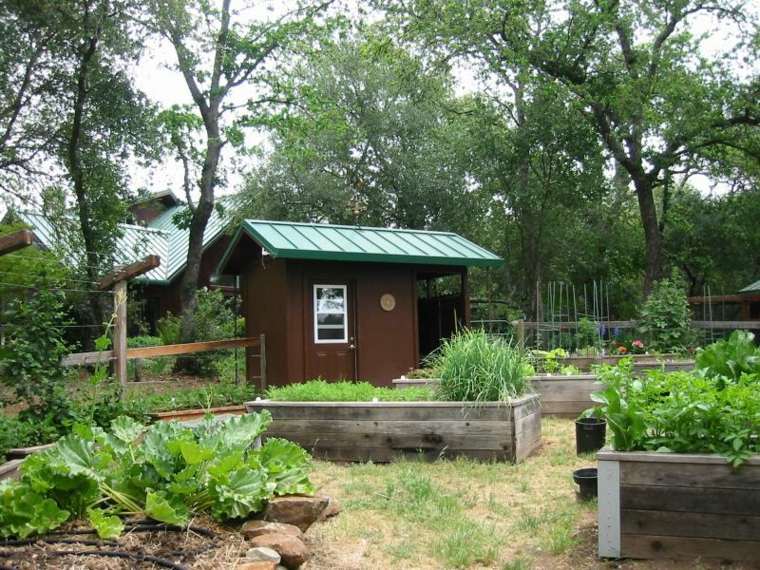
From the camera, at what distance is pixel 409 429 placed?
19.7 feet

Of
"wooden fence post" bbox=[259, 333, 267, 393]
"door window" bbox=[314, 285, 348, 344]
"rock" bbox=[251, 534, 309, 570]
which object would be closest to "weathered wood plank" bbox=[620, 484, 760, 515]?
"rock" bbox=[251, 534, 309, 570]

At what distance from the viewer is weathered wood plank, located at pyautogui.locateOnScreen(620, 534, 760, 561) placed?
3.33 meters

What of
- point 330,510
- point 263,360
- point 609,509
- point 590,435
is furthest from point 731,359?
point 263,360

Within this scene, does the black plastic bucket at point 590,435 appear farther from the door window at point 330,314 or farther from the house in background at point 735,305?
the house in background at point 735,305

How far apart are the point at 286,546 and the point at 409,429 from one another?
8.72 feet

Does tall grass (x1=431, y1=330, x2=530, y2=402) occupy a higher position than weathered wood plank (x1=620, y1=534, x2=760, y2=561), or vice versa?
tall grass (x1=431, y1=330, x2=530, y2=402)

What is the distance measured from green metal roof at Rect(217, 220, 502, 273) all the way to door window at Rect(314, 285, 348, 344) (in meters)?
0.63

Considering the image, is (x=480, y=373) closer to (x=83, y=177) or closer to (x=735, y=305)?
(x=83, y=177)

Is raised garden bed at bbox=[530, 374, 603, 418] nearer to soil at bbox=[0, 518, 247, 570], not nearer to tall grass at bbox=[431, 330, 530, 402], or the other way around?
tall grass at bbox=[431, 330, 530, 402]

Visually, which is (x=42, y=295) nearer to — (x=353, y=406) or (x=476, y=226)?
(x=353, y=406)

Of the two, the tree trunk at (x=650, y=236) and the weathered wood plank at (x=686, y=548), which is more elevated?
the tree trunk at (x=650, y=236)

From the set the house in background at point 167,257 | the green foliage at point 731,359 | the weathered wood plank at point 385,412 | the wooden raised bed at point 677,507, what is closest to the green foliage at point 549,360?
the weathered wood plank at point 385,412

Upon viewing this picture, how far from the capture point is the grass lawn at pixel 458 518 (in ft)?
12.0

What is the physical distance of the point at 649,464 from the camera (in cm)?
353
